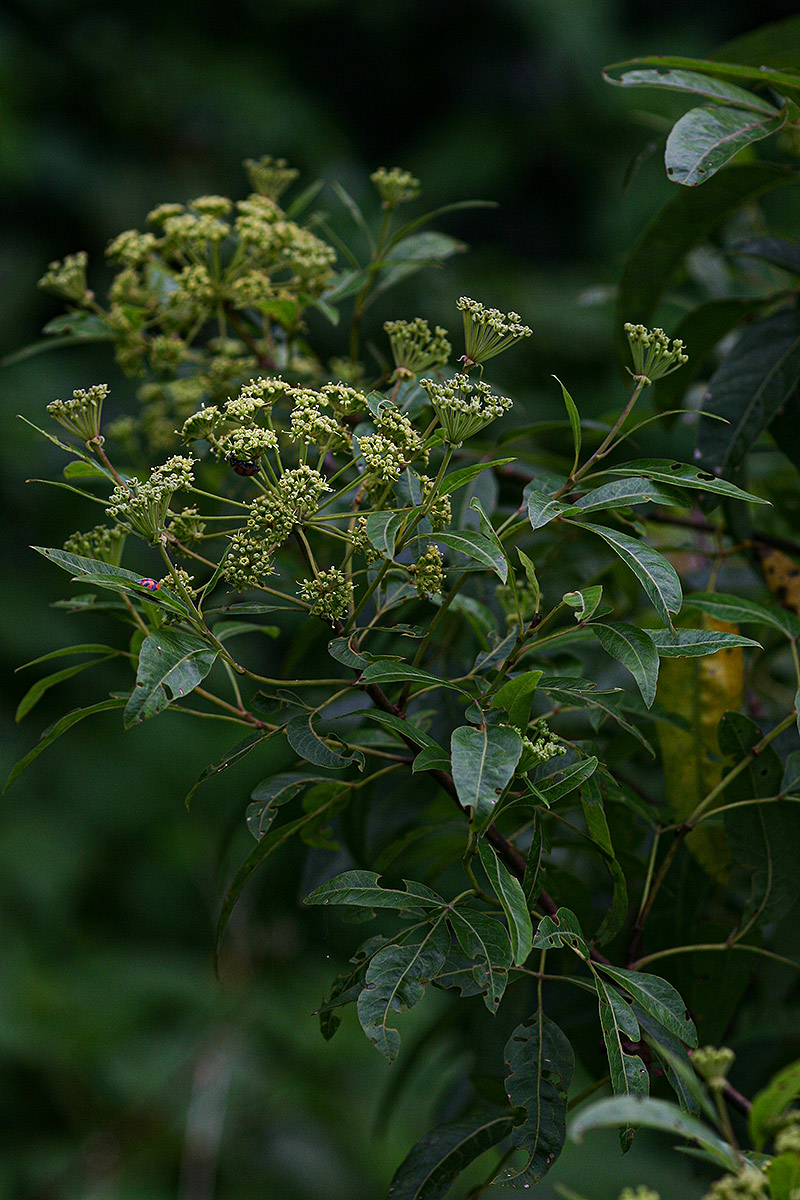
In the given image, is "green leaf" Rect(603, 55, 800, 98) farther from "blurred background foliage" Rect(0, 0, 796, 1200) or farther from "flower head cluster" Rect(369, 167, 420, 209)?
"blurred background foliage" Rect(0, 0, 796, 1200)

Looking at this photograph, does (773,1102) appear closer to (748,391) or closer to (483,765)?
(483,765)

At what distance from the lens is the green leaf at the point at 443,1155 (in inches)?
21.1

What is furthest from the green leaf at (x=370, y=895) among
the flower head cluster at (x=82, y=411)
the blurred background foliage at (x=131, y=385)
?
the blurred background foliage at (x=131, y=385)

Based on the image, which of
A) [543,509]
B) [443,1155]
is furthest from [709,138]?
[443,1155]

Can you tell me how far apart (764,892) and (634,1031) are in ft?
0.58

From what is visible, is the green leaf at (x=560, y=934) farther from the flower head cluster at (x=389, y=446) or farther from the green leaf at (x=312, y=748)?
the flower head cluster at (x=389, y=446)

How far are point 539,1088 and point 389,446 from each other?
320 mm

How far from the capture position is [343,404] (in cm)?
52

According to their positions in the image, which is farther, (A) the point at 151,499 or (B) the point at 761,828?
(B) the point at 761,828

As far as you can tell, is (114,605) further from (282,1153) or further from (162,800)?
(162,800)

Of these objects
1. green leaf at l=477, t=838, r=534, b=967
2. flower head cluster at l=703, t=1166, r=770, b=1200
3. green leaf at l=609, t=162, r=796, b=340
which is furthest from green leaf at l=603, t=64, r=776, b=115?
flower head cluster at l=703, t=1166, r=770, b=1200

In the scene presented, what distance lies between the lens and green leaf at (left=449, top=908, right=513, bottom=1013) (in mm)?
455

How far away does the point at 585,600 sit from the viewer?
0.48 m

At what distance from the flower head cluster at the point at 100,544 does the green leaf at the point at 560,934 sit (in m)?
0.29
